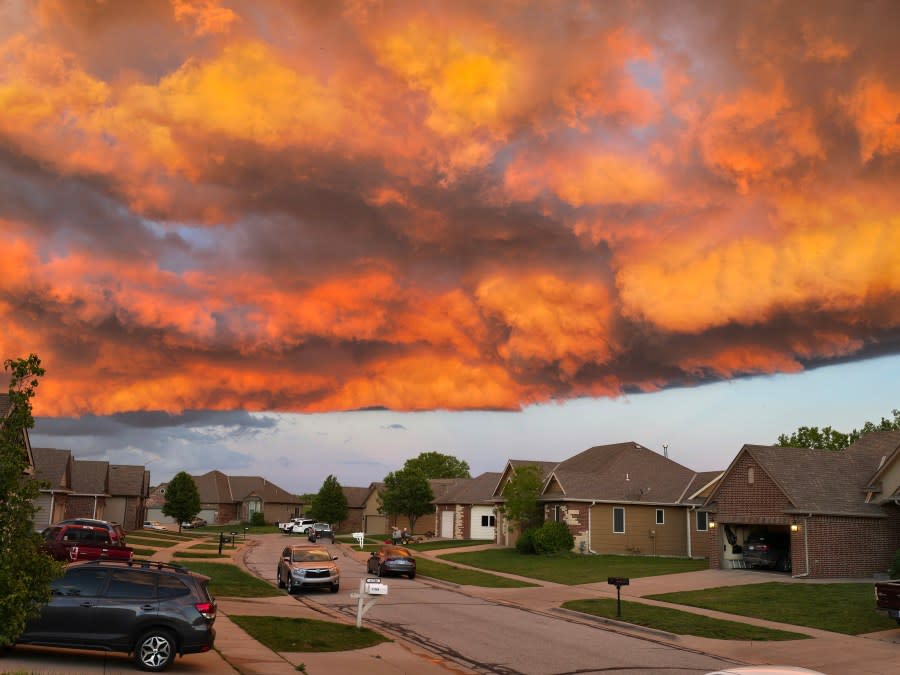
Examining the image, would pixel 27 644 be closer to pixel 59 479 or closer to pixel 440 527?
pixel 59 479

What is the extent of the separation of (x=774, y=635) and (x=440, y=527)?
5949 centimetres

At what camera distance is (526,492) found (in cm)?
5331

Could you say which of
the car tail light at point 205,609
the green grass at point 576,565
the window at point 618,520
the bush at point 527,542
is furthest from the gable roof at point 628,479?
the car tail light at point 205,609

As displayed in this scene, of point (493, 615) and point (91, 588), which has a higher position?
point (91, 588)

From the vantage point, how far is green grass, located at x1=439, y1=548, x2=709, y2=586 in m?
37.6

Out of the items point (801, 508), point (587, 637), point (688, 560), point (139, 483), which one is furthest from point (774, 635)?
point (139, 483)

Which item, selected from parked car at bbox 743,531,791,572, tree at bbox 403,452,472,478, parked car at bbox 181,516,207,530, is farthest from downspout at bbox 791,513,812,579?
tree at bbox 403,452,472,478

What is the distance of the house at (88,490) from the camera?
68625 mm

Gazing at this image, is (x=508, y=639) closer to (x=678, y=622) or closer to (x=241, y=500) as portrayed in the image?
(x=678, y=622)

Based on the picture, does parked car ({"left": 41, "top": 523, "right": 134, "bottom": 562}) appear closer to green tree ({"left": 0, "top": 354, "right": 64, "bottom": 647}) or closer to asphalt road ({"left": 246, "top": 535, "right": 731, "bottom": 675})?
asphalt road ({"left": 246, "top": 535, "right": 731, "bottom": 675})

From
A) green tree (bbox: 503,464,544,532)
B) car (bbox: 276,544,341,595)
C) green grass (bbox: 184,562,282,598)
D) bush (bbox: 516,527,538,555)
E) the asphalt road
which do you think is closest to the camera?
the asphalt road

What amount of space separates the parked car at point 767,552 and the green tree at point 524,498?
1672cm

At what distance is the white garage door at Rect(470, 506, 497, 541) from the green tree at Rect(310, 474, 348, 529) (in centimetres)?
3076

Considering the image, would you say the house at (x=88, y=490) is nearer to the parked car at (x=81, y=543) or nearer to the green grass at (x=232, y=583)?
the green grass at (x=232, y=583)
